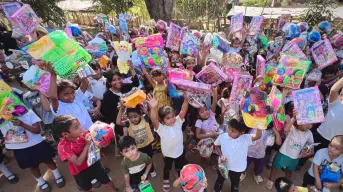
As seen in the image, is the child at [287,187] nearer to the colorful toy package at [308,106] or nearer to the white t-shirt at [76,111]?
the colorful toy package at [308,106]

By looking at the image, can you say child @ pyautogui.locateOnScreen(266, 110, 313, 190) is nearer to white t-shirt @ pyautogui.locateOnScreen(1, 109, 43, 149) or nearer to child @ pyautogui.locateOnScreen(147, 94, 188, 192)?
child @ pyautogui.locateOnScreen(147, 94, 188, 192)

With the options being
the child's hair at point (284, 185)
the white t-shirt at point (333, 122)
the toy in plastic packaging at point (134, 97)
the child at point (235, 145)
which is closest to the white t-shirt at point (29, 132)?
the toy in plastic packaging at point (134, 97)

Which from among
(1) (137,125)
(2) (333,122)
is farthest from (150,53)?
(2) (333,122)

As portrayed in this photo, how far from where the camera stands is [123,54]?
3342 mm

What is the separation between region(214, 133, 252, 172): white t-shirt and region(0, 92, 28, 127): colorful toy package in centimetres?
230

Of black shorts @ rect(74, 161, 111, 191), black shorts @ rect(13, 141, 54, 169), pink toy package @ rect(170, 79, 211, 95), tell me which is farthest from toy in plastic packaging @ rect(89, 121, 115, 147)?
black shorts @ rect(13, 141, 54, 169)

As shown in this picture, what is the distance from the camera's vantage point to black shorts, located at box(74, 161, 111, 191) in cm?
259

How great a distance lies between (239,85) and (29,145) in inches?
110

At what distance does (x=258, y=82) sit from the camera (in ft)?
10.3

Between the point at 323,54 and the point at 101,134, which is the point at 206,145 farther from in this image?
the point at 323,54

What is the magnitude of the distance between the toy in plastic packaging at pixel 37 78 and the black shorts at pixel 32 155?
2.82 feet

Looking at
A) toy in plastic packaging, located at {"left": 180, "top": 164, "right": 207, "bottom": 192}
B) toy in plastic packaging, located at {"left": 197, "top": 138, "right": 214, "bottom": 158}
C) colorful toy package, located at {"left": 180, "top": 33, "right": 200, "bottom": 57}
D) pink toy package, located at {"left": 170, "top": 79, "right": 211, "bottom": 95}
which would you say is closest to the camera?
toy in plastic packaging, located at {"left": 180, "top": 164, "right": 207, "bottom": 192}

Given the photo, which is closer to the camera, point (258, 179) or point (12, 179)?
point (258, 179)

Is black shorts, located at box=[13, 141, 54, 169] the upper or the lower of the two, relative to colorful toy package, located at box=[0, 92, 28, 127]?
lower
